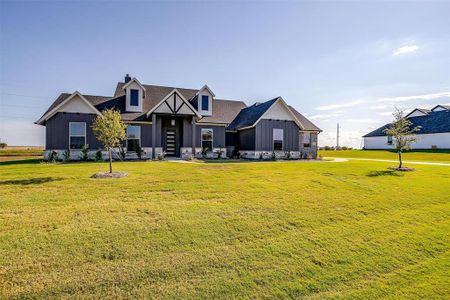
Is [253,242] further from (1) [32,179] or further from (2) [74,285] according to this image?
(1) [32,179]

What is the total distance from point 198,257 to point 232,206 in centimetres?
289

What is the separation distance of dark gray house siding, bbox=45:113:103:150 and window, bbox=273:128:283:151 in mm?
16194

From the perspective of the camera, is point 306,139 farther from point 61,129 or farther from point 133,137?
point 61,129

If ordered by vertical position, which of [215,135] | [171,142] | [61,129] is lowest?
[171,142]

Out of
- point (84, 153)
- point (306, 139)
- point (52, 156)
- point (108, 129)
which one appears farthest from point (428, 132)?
point (52, 156)

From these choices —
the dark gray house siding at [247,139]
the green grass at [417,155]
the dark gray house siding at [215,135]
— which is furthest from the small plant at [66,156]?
the green grass at [417,155]

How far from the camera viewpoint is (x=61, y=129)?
1938 cm

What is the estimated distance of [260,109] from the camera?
83.4 ft

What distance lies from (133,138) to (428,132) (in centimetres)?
4604

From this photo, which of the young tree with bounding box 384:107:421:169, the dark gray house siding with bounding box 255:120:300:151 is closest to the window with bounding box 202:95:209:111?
the dark gray house siding with bounding box 255:120:300:151

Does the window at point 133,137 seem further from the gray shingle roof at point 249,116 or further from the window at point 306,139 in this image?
the window at point 306,139

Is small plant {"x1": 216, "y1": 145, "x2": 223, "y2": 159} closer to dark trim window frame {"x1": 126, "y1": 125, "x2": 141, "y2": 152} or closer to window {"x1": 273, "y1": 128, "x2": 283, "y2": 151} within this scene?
window {"x1": 273, "y1": 128, "x2": 283, "y2": 151}

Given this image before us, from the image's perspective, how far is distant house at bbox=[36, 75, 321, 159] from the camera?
19547 millimetres

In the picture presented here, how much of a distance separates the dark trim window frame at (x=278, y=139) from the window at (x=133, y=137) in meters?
12.6
